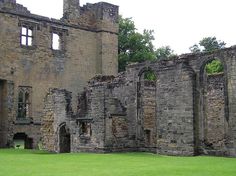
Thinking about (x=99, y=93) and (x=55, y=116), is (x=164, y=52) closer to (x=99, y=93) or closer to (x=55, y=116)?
(x=55, y=116)

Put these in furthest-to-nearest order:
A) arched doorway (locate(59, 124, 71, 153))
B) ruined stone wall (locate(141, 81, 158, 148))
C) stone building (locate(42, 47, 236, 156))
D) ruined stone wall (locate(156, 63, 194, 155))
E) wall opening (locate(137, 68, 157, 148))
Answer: ruined stone wall (locate(141, 81, 158, 148)) < arched doorway (locate(59, 124, 71, 153)) < wall opening (locate(137, 68, 157, 148)) < ruined stone wall (locate(156, 63, 194, 155)) < stone building (locate(42, 47, 236, 156))

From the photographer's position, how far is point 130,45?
43.0 metres

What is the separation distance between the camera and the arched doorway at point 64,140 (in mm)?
23031

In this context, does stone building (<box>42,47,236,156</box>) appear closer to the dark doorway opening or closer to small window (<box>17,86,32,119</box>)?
the dark doorway opening

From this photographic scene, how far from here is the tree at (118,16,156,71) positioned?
42062mm

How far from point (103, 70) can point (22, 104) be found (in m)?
6.84

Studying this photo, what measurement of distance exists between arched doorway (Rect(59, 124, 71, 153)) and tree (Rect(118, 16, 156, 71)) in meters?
19.2

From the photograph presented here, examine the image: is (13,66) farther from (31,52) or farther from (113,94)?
(113,94)

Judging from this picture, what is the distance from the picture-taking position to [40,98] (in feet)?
98.3

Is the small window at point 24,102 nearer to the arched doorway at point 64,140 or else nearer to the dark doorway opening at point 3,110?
the dark doorway opening at point 3,110

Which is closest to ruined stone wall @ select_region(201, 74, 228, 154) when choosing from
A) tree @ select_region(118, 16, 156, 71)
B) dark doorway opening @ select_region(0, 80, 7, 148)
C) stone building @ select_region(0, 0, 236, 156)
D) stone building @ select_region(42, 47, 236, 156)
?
stone building @ select_region(0, 0, 236, 156)

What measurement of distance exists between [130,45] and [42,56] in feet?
46.0

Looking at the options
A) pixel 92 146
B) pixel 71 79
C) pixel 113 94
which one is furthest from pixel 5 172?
pixel 71 79

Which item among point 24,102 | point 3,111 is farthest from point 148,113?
point 3,111
